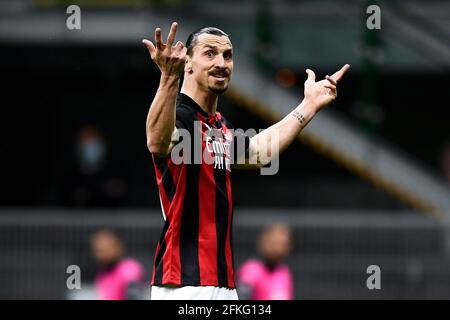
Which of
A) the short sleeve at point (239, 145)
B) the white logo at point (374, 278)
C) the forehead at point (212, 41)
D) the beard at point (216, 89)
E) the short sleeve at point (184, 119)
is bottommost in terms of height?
the white logo at point (374, 278)

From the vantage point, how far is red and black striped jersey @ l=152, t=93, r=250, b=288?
715 cm

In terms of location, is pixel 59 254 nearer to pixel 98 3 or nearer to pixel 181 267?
pixel 98 3

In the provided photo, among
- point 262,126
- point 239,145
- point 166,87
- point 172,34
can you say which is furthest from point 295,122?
point 262,126

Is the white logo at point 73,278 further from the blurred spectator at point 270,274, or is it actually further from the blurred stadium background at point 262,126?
the blurred spectator at point 270,274

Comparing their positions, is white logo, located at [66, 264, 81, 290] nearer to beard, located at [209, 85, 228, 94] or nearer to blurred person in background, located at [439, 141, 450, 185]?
blurred person in background, located at [439, 141, 450, 185]

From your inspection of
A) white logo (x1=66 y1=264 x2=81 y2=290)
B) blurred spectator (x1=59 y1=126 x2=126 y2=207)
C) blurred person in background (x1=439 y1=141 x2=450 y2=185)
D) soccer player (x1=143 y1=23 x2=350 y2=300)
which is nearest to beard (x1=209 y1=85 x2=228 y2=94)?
soccer player (x1=143 y1=23 x2=350 y2=300)

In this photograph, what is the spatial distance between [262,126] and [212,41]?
1140cm

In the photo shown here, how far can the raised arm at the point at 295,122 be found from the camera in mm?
7812

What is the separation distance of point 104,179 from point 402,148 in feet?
19.3

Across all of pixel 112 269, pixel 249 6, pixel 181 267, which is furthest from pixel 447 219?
pixel 181 267

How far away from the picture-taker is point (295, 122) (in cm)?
784

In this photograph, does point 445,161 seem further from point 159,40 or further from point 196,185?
point 159,40

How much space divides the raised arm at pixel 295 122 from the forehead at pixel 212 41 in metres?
0.66

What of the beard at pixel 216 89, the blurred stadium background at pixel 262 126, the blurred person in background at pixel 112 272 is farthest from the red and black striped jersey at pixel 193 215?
the blurred stadium background at pixel 262 126
